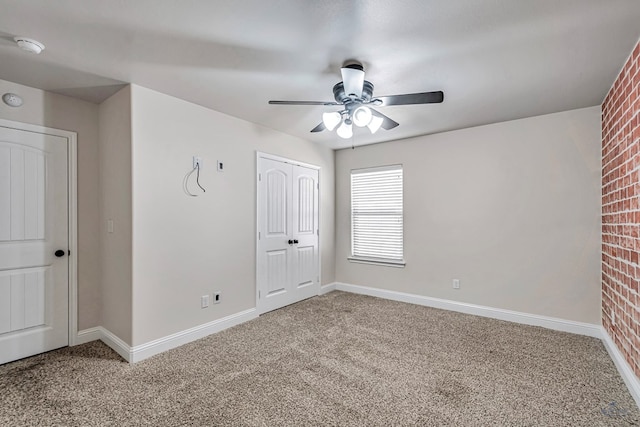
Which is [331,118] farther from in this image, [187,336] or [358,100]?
[187,336]

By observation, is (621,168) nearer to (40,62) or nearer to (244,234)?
(244,234)

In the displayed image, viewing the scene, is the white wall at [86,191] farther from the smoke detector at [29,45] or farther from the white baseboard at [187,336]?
the smoke detector at [29,45]

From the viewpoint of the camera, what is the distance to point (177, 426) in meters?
1.85

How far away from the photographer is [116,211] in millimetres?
2898

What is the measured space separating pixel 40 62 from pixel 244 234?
7.53 ft

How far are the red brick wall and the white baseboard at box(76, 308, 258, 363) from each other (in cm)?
352

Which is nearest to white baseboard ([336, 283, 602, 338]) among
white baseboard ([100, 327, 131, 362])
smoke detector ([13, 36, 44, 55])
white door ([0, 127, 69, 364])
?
white baseboard ([100, 327, 131, 362])

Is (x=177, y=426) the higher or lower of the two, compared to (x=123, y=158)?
lower

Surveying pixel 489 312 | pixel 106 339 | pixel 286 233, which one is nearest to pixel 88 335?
pixel 106 339

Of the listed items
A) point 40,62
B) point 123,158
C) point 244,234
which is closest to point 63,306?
point 123,158

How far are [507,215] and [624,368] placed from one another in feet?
5.80

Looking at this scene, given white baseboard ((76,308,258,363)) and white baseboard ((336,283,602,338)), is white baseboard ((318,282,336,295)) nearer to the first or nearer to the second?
white baseboard ((336,283,602,338))

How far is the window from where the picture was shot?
15.1 feet

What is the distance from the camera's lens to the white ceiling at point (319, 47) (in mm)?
1736
